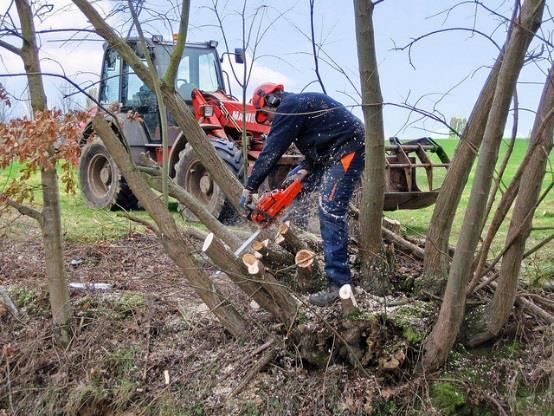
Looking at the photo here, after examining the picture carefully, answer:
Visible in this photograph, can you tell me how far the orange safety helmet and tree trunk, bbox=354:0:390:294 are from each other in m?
1.06

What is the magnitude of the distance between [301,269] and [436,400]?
4.28ft

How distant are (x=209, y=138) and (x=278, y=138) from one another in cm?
362

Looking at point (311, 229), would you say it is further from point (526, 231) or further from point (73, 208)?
point (73, 208)

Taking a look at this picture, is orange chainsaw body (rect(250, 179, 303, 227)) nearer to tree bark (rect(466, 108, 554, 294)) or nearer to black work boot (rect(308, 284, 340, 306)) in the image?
black work boot (rect(308, 284, 340, 306))

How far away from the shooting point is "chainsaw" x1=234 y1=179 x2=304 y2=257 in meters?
4.94

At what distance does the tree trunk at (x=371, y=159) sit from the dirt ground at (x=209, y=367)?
0.22 m

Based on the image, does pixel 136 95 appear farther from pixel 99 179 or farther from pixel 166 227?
pixel 166 227

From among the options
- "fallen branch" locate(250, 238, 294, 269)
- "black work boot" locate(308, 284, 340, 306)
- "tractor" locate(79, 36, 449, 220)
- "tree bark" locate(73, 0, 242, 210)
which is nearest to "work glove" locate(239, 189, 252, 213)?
"tree bark" locate(73, 0, 242, 210)

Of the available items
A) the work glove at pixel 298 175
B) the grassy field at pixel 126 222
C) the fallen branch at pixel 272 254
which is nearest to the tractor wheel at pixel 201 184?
the grassy field at pixel 126 222

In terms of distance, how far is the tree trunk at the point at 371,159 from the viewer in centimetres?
390

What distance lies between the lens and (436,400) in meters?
3.97

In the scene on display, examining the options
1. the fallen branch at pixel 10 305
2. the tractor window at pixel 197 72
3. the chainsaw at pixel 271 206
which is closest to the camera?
the chainsaw at pixel 271 206

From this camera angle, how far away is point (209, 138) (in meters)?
8.34

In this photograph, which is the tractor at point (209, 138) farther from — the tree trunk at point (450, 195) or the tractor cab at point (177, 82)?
the tree trunk at point (450, 195)
